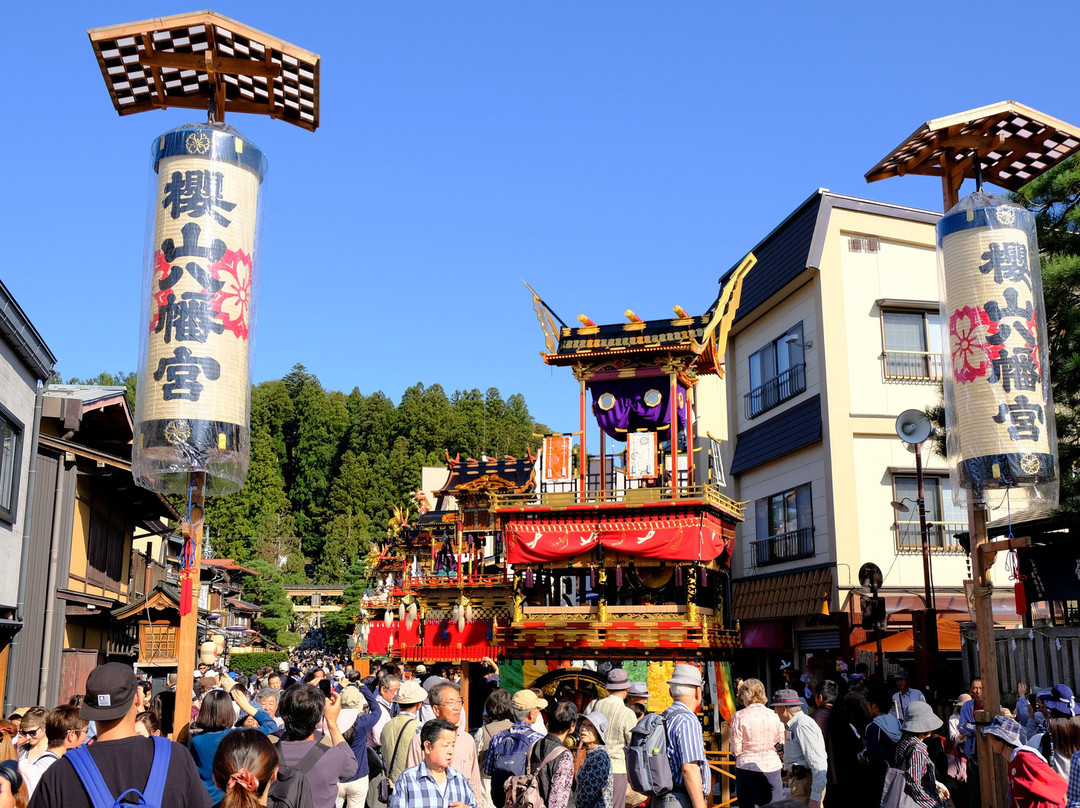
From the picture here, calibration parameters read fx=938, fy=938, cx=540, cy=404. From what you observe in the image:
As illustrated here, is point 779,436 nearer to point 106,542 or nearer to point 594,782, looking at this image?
point 106,542

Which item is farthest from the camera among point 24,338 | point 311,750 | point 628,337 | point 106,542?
point 628,337

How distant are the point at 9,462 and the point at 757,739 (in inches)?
474

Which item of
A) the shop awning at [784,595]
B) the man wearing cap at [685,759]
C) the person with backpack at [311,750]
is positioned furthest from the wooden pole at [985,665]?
the shop awning at [784,595]

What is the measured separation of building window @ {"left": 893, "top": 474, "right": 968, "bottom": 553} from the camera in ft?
69.8

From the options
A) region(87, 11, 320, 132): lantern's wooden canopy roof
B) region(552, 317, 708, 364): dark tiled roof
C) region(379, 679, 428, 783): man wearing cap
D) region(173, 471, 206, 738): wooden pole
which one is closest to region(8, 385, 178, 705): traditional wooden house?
region(173, 471, 206, 738): wooden pole

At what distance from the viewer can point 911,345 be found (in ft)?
74.0

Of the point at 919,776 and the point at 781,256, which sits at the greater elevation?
the point at 781,256

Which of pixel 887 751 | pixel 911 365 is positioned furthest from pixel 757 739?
pixel 911 365

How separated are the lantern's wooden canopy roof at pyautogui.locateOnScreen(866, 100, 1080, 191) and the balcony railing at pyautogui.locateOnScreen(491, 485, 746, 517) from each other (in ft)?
38.3

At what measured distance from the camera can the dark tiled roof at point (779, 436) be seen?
22562 mm

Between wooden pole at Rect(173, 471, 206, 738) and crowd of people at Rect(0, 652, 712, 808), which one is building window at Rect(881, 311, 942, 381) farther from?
wooden pole at Rect(173, 471, 206, 738)

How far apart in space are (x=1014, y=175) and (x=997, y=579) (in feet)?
43.6

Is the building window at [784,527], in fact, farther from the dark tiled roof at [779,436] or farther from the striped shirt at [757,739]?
the striped shirt at [757,739]

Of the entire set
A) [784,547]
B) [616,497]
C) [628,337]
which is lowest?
[784,547]
